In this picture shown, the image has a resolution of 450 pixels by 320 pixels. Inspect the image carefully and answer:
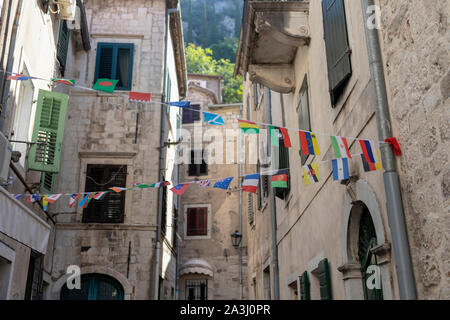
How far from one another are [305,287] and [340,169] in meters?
3.41

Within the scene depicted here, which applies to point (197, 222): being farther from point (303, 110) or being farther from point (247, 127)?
point (247, 127)

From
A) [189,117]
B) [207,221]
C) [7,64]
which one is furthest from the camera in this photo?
[189,117]

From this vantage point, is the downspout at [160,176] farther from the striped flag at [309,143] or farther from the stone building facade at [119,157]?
the striped flag at [309,143]

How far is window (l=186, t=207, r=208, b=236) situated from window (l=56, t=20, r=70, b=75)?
1041 centimetres

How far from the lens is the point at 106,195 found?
517 inches

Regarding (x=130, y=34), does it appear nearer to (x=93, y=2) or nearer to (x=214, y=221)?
(x=93, y=2)

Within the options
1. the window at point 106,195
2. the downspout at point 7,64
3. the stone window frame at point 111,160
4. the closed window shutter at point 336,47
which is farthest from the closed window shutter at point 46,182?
the closed window shutter at point 336,47

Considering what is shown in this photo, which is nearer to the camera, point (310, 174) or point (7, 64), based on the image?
point (310, 174)

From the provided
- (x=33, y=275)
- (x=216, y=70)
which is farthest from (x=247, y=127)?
(x=216, y=70)

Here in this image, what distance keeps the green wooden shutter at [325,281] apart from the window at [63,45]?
8.37 meters

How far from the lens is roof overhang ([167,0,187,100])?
1598 centimetres

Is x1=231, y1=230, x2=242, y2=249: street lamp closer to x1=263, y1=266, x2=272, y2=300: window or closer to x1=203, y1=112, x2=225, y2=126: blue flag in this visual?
x1=263, y1=266, x2=272, y2=300: window

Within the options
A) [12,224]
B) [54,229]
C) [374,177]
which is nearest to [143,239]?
[54,229]

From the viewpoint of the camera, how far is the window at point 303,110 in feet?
26.2
